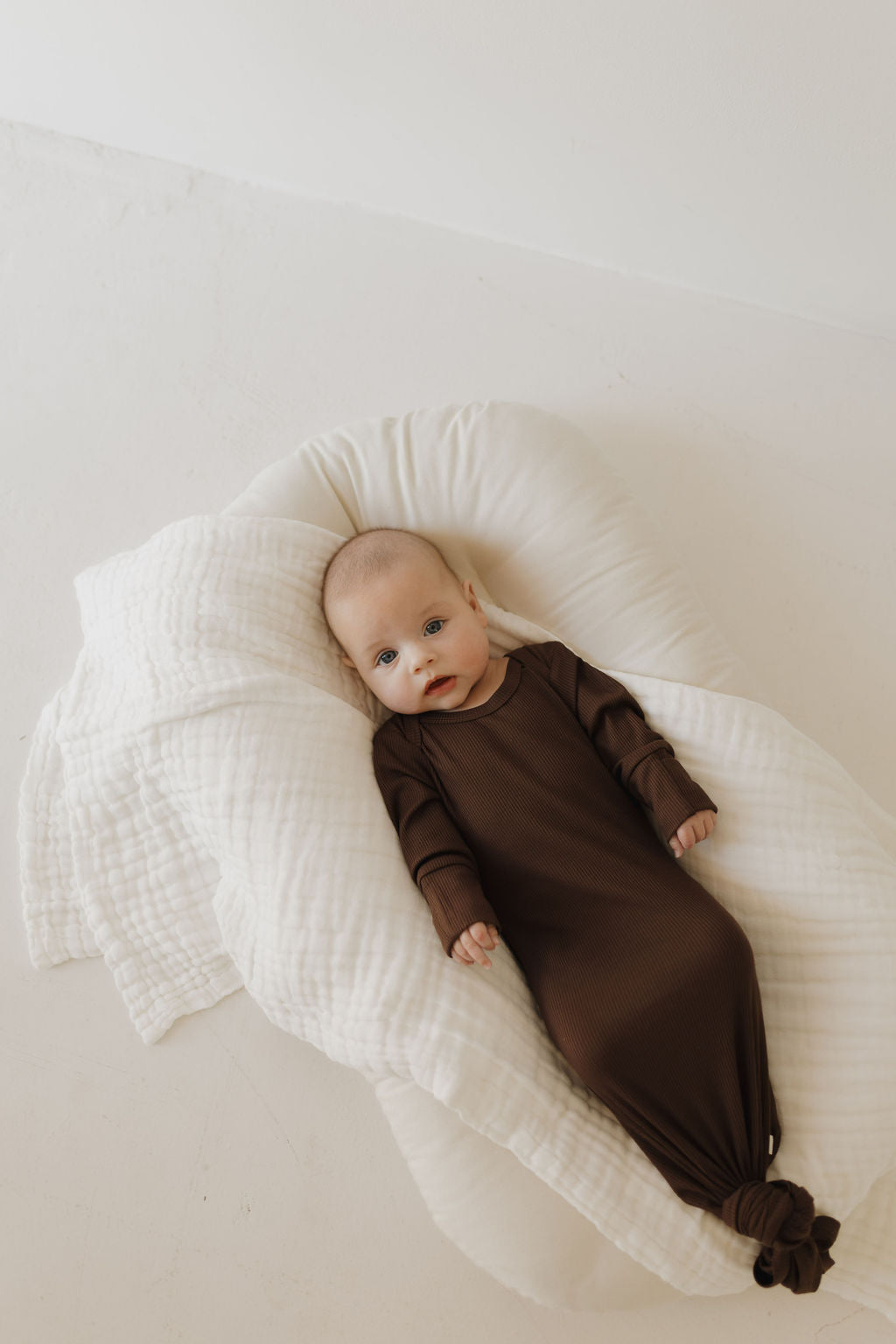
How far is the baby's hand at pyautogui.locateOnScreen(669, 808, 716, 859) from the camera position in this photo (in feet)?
3.97

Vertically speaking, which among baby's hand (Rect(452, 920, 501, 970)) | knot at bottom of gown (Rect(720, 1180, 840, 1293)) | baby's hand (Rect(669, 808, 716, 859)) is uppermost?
baby's hand (Rect(669, 808, 716, 859))

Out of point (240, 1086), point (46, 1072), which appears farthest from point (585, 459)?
point (46, 1072)

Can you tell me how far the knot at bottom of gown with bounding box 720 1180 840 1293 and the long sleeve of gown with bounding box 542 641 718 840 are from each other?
0.40m

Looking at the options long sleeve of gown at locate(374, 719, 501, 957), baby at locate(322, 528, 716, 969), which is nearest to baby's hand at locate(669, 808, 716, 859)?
baby at locate(322, 528, 716, 969)

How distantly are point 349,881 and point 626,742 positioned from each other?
39cm

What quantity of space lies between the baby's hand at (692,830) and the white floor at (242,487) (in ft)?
1.15

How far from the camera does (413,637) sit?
1261mm

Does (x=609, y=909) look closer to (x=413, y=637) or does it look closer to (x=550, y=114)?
(x=413, y=637)

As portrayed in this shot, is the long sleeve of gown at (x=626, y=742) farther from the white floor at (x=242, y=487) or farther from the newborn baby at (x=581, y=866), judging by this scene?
the white floor at (x=242, y=487)

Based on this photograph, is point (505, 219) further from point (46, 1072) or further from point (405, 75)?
point (46, 1072)

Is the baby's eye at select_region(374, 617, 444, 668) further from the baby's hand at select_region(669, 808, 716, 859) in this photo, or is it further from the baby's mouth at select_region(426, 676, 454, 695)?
the baby's hand at select_region(669, 808, 716, 859)

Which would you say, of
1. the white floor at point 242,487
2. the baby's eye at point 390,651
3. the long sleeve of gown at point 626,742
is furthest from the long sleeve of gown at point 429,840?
the white floor at point 242,487

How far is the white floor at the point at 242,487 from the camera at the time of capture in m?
1.27

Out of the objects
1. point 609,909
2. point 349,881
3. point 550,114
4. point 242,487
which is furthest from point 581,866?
point 550,114
